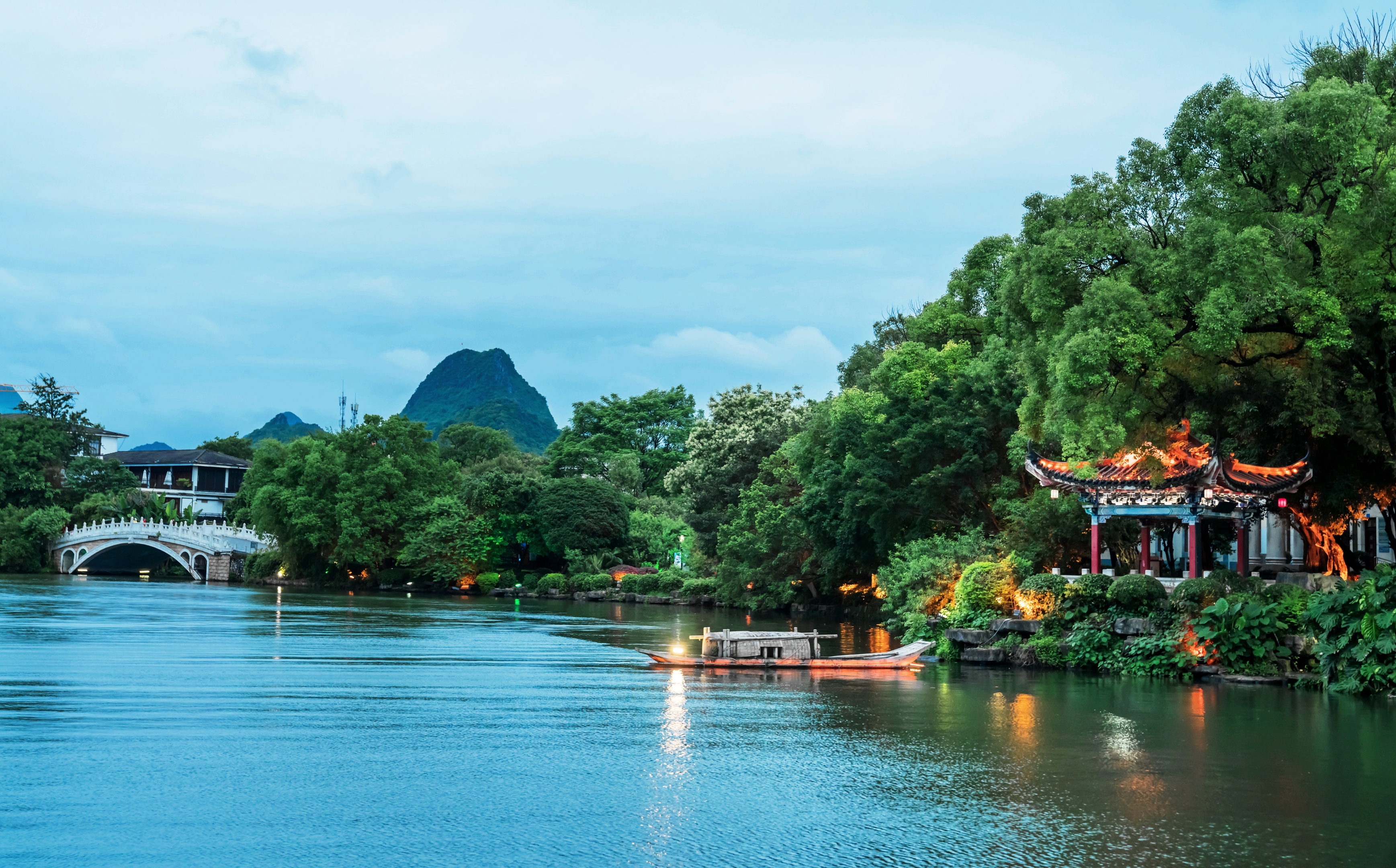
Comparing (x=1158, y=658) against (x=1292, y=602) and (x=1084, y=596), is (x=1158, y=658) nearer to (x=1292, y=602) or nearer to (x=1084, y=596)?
(x=1084, y=596)

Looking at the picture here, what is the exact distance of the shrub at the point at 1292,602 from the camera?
977 inches

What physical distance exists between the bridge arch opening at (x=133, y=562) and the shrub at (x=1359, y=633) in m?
75.4

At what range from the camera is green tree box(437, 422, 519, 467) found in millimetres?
109250

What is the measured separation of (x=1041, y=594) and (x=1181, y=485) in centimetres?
387

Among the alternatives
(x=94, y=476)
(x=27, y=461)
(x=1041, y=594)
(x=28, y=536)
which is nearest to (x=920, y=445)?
(x=1041, y=594)

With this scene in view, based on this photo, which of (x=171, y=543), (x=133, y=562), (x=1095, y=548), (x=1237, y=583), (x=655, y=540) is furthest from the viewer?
(x=133, y=562)

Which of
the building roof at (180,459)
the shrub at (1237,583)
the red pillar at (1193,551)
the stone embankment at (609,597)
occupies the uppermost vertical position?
the building roof at (180,459)

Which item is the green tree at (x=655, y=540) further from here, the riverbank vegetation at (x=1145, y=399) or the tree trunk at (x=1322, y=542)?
the tree trunk at (x=1322, y=542)

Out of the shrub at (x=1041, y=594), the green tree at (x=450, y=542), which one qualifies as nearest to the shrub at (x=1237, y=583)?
the shrub at (x=1041, y=594)

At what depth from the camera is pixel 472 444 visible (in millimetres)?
113000

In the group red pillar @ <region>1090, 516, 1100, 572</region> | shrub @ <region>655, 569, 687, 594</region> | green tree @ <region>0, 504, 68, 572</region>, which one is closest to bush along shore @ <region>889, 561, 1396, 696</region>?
red pillar @ <region>1090, 516, 1100, 572</region>

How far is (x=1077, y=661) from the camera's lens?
2733 centimetres

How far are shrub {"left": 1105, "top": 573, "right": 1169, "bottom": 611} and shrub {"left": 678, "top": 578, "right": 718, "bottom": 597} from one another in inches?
1277

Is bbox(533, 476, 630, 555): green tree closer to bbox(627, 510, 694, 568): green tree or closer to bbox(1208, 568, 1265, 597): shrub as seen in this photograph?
bbox(627, 510, 694, 568): green tree
